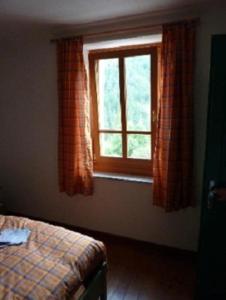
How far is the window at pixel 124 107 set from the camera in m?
2.51

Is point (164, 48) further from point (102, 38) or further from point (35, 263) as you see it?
point (35, 263)

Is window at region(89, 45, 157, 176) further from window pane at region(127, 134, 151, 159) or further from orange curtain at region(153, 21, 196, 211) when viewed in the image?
orange curtain at region(153, 21, 196, 211)

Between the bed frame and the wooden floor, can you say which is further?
the wooden floor

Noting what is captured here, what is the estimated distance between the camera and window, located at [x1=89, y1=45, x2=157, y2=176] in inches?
98.9

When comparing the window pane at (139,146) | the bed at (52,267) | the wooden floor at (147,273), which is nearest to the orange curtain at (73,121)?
the window pane at (139,146)

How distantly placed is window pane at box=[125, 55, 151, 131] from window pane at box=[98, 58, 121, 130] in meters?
0.12

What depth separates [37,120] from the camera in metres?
2.95

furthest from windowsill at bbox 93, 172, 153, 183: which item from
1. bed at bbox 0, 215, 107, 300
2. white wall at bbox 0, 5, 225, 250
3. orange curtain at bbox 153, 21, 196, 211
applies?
bed at bbox 0, 215, 107, 300

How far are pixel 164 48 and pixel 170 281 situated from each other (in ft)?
6.45

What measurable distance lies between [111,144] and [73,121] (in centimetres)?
49

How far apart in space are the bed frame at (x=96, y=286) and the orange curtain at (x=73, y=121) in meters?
1.11

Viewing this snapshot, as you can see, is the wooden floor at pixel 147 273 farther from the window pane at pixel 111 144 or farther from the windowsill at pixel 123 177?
the window pane at pixel 111 144

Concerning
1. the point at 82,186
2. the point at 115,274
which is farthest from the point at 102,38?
the point at 115,274

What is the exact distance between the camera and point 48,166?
2984 millimetres
